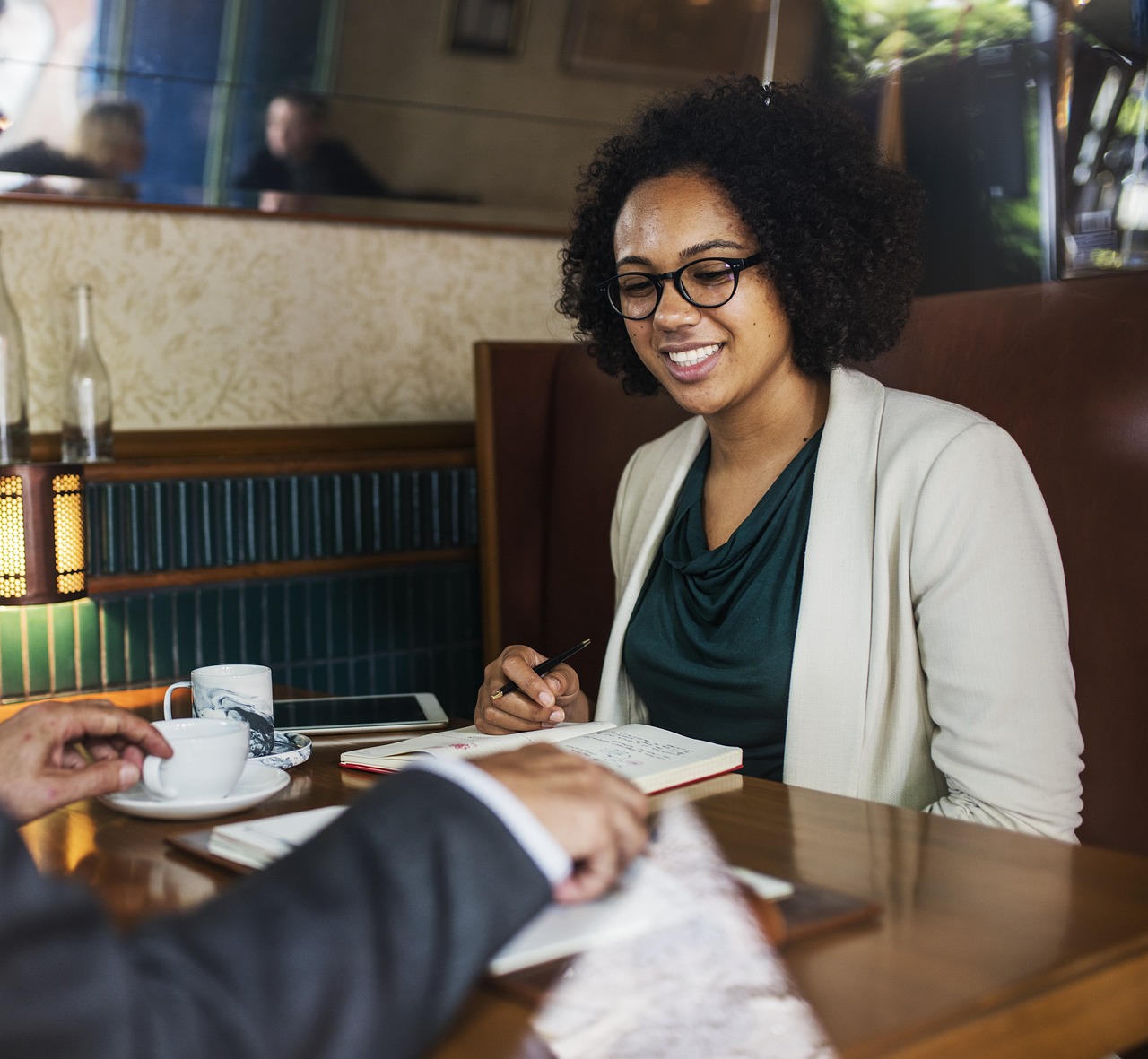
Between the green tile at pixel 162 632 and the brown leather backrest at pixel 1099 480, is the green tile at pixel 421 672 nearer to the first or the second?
the green tile at pixel 162 632

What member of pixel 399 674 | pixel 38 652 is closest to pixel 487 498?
pixel 399 674

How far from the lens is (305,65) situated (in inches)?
101

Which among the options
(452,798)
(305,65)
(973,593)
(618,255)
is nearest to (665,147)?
(618,255)

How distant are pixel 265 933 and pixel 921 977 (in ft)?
1.26

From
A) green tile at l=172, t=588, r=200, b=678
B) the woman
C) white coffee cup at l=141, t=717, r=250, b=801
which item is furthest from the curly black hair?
green tile at l=172, t=588, r=200, b=678

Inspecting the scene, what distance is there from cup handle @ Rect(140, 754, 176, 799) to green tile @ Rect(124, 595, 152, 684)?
4.36ft

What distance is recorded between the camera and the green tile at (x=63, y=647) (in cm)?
234

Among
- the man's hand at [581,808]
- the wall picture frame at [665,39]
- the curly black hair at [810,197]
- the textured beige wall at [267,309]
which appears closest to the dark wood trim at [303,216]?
the textured beige wall at [267,309]

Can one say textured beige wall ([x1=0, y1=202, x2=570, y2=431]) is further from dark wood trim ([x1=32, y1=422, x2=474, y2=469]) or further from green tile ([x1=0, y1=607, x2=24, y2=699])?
green tile ([x1=0, y1=607, x2=24, y2=699])

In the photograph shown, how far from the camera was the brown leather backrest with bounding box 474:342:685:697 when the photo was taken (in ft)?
8.25

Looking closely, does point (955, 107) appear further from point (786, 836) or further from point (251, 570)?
point (786, 836)

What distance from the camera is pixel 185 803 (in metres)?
1.14

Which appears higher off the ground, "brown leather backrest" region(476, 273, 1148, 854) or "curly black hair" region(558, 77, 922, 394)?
"curly black hair" region(558, 77, 922, 394)

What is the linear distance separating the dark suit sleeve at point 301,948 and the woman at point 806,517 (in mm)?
805
